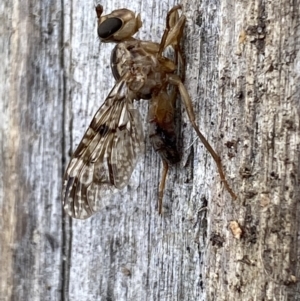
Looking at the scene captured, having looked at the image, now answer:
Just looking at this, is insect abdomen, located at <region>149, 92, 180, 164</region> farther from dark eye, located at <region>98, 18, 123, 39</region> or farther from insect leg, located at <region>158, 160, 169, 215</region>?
dark eye, located at <region>98, 18, 123, 39</region>

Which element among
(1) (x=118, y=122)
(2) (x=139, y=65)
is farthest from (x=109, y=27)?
(1) (x=118, y=122)

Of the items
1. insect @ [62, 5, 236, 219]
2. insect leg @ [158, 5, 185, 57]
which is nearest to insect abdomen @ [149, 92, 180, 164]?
insect @ [62, 5, 236, 219]

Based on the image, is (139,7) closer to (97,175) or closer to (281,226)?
(97,175)

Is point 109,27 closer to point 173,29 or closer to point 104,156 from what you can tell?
point 173,29

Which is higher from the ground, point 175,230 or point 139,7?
point 139,7

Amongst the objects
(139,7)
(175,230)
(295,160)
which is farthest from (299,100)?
(139,7)

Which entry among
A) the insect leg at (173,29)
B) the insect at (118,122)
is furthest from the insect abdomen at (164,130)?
the insect leg at (173,29)
